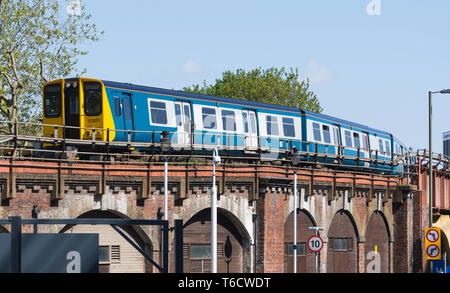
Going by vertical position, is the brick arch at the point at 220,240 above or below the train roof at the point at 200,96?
below

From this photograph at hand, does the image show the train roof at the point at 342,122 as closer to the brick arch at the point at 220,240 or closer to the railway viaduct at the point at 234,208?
the railway viaduct at the point at 234,208

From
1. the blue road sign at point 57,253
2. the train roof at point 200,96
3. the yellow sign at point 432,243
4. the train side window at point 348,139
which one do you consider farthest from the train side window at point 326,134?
the blue road sign at point 57,253

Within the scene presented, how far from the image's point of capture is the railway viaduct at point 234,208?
102 ft

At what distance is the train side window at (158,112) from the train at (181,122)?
0.15 ft

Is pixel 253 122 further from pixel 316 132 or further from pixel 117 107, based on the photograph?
pixel 117 107

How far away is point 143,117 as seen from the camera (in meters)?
37.0

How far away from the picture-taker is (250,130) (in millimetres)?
43375

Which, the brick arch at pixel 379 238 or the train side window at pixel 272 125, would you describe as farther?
the brick arch at pixel 379 238

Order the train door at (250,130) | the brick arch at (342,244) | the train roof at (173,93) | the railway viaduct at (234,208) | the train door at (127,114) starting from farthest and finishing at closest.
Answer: the brick arch at (342,244), the train door at (250,130), the train roof at (173,93), the train door at (127,114), the railway viaduct at (234,208)

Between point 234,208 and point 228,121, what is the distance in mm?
5564

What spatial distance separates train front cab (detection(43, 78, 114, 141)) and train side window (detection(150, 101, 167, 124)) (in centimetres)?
238

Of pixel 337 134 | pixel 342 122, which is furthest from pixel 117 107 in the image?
pixel 342 122

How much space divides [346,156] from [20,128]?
21488 millimetres

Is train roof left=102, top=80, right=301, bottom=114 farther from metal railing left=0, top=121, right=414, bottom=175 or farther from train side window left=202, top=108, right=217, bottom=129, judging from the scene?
metal railing left=0, top=121, right=414, bottom=175
